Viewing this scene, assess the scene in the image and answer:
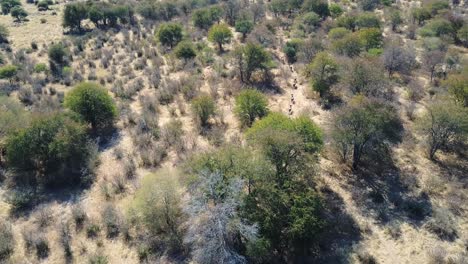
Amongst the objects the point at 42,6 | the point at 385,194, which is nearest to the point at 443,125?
the point at 385,194

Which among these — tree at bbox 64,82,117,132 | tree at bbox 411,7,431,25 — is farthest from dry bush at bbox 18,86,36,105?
tree at bbox 411,7,431,25

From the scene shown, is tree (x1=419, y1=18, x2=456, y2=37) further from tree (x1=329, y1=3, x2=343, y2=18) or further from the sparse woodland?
tree (x1=329, y1=3, x2=343, y2=18)

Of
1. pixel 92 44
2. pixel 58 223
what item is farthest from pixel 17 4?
pixel 58 223

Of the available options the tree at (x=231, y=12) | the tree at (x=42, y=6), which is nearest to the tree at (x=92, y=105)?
the tree at (x=231, y=12)

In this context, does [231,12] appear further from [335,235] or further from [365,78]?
[335,235]

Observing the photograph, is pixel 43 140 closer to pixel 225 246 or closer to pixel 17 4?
pixel 225 246

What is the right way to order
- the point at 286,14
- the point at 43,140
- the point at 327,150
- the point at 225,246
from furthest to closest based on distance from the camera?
the point at 286,14 → the point at 327,150 → the point at 43,140 → the point at 225,246
